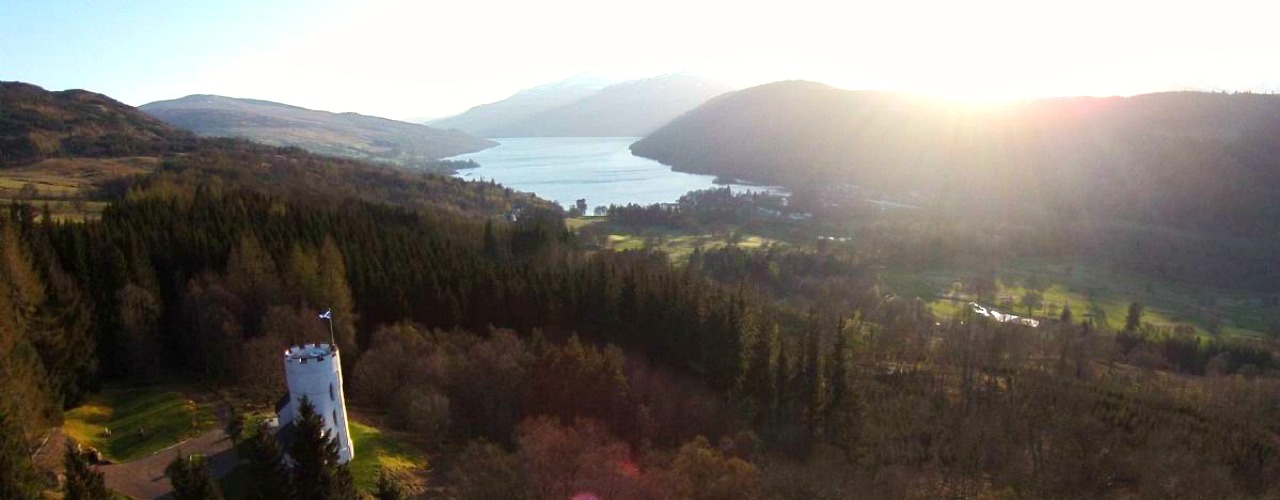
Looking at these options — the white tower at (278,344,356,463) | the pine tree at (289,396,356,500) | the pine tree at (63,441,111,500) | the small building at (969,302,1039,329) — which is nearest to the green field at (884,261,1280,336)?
the small building at (969,302,1039,329)

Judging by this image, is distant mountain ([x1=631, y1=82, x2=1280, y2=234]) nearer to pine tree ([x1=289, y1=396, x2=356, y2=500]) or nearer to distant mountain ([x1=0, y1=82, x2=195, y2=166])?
distant mountain ([x1=0, y1=82, x2=195, y2=166])

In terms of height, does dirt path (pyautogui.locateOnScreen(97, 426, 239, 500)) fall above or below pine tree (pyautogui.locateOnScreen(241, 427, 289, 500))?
below

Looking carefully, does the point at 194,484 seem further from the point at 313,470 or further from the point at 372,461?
the point at 372,461

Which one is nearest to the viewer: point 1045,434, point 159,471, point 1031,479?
point 159,471

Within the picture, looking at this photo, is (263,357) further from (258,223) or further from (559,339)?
(258,223)

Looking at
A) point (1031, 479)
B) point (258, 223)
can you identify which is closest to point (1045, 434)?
point (1031, 479)

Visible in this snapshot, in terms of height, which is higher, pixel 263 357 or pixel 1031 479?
pixel 263 357
